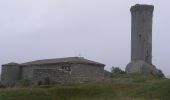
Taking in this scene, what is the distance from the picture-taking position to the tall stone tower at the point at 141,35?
62188mm

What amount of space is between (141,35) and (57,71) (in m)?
21.0

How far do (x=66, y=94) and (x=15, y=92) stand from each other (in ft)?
13.6

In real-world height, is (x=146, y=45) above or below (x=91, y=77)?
above

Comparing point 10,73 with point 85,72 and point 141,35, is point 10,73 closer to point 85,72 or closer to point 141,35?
point 85,72

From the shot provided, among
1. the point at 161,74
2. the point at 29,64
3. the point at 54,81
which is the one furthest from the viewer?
the point at 161,74

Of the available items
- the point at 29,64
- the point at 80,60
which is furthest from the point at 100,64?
the point at 29,64

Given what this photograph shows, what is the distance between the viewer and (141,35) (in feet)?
205

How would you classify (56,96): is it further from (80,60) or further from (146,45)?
(146,45)

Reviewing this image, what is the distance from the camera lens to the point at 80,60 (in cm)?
5241

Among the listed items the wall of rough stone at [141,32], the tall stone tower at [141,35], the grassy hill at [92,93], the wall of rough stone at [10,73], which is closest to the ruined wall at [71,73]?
the wall of rough stone at [10,73]

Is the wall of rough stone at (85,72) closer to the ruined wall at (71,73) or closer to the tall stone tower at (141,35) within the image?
the ruined wall at (71,73)

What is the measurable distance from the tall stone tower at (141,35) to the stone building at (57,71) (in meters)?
9.24

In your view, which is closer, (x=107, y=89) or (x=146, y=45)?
(x=107, y=89)

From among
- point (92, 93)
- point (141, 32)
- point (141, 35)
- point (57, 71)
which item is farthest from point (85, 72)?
point (92, 93)
